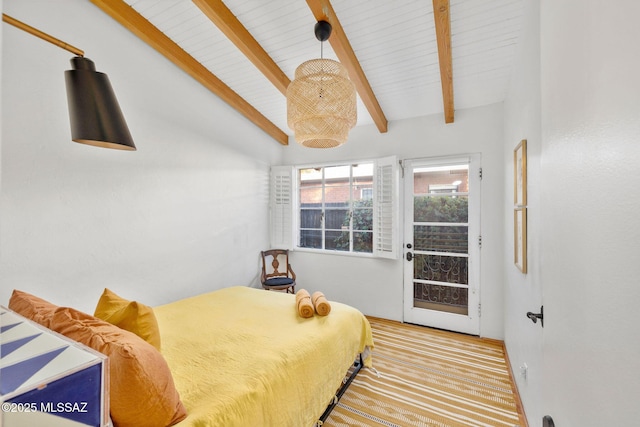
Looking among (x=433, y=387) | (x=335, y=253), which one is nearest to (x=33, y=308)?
(x=433, y=387)

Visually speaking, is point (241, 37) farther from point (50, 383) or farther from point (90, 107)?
point (50, 383)

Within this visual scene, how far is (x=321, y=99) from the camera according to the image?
7.22 feet

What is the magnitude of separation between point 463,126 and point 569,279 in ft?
9.52

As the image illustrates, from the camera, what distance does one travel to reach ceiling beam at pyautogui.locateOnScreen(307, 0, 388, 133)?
7.35 ft

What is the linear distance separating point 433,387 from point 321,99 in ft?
7.58

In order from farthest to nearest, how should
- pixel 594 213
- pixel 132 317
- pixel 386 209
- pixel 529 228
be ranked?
1. pixel 386 209
2. pixel 529 228
3. pixel 132 317
4. pixel 594 213

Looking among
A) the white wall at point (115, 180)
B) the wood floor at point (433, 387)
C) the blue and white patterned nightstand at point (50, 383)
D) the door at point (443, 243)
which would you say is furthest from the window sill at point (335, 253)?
the blue and white patterned nightstand at point (50, 383)

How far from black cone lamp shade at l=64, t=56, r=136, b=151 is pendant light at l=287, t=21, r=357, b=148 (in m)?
1.30

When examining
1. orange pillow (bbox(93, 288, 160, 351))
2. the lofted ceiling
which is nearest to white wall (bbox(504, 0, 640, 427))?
the lofted ceiling

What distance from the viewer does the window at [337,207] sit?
3684 millimetres

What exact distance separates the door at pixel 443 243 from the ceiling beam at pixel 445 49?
0.68m

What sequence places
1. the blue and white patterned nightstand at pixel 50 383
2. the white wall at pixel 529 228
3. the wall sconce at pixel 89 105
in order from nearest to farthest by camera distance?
1. the blue and white patterned nightstand at pixel 50 383
2. the wall sconce at pixel 89 105
3. the white wall at pixel 529 228

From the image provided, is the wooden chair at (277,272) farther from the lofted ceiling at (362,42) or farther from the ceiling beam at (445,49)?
the ceiling beam at (445,49)

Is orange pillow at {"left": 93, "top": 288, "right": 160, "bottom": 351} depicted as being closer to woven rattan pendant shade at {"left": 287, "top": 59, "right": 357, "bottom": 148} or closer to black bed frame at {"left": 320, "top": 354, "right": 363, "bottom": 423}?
black bed frame at {"left": 320, "top": 354, "right": 363, "bottom": 423}
